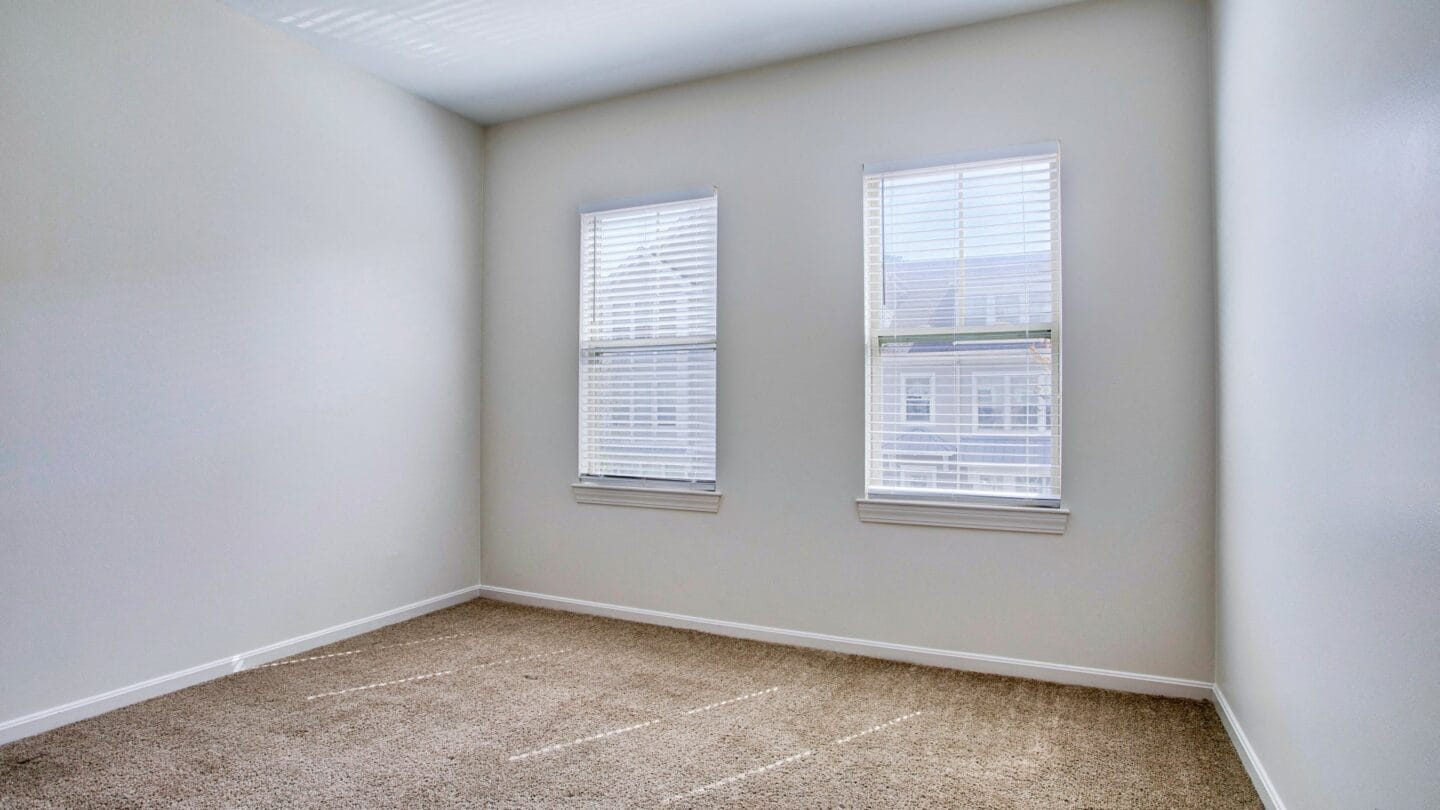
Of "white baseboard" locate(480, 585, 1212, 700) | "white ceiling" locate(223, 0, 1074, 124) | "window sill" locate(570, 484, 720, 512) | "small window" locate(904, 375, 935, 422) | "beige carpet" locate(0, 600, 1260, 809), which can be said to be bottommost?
"beige carpet" locate(0, 600, 1260, 809)

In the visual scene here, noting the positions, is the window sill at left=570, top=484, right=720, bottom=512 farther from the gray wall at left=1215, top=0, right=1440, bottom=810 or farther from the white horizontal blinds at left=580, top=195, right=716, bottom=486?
the gray wall at left=1215, top=0, right=1440, bottom=810

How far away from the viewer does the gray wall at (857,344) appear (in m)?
2.88

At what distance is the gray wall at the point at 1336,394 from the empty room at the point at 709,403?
2 cm

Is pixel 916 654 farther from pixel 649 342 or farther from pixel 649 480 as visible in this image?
pixel 649 342

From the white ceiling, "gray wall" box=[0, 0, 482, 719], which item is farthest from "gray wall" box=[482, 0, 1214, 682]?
"gray wall" box=[0, 0, 482, 719]

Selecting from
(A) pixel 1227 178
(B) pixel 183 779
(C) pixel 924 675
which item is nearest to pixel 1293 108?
(A) pixel 1227 178

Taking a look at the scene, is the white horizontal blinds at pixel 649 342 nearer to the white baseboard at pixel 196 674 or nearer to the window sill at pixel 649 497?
the window sill at pixel 649 497

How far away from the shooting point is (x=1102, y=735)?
2537mm

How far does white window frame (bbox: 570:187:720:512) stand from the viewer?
12.3 feet

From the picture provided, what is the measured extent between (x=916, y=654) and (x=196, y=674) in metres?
2.92

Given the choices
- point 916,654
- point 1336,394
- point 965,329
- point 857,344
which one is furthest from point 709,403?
point 1336,394

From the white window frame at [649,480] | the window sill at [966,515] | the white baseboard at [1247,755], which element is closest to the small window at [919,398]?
the window sill at [966,515]

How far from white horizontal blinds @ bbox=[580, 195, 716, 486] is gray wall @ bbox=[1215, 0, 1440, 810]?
86.1 inches

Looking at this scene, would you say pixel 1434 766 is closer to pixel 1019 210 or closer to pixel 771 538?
pixel 1019 210
